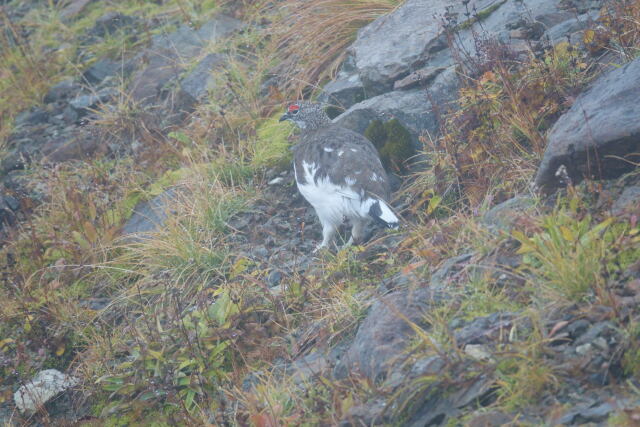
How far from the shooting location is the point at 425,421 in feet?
10.5

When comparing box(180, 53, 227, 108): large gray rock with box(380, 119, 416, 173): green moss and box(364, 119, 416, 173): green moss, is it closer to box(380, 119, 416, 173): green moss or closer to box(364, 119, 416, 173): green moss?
box(364, 119, 416, 173): green moss

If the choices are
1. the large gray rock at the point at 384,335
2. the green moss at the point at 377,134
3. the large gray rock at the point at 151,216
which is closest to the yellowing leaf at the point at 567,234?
the large gray rock at the point at 384,335

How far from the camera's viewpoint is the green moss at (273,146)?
22.2ft

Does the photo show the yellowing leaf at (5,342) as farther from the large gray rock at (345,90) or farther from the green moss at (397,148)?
the large gray rock at (345,90)

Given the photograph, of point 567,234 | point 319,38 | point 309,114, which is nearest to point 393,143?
point 309,114

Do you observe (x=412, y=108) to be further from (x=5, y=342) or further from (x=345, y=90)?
(x=5, y=342)

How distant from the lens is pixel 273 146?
22.5 feet

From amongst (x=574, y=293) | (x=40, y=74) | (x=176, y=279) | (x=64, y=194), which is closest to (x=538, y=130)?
(x=574, y=293)

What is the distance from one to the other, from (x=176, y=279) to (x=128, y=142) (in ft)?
10.3

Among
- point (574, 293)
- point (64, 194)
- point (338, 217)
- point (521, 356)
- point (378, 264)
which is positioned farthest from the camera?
point (64, 194)

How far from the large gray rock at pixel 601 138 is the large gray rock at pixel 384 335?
41.7 inches

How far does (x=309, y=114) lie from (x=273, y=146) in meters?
0.62

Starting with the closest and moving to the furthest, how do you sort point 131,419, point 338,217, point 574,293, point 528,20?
1. point 574,293
2. point 131,419
3. point 338,217
4. point 528,20

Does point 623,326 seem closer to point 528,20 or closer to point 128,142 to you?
point 528,20
